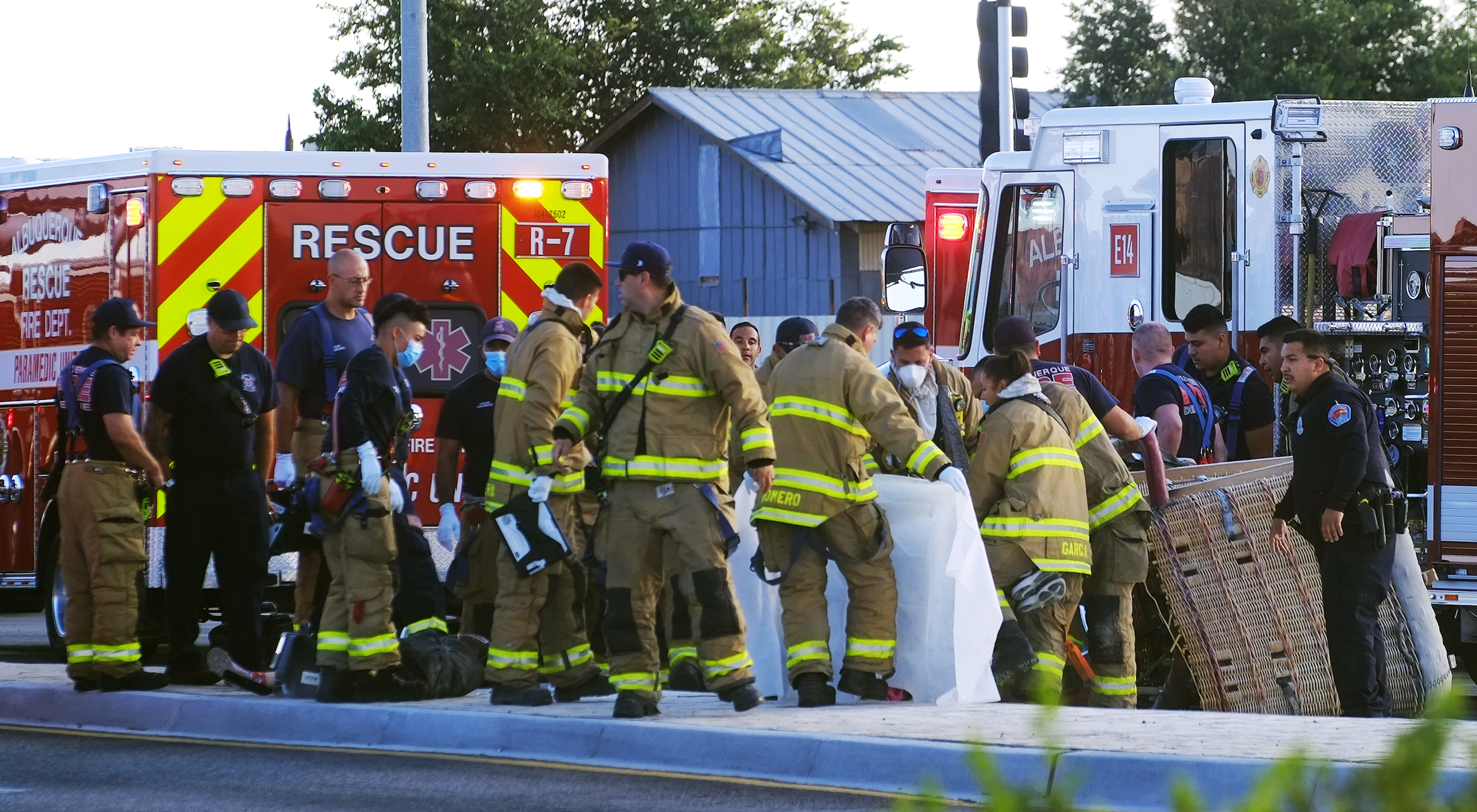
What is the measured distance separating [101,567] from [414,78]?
7.93 metres

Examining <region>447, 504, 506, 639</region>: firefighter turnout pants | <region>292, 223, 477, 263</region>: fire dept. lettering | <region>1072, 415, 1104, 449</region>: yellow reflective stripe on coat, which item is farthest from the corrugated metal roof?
<region>1072, 415, 1104, 449</region>: yellow reflective stripe on coat

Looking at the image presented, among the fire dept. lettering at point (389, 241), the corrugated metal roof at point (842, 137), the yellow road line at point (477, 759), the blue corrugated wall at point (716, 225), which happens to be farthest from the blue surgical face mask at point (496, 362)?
the blue corrugated wall at point (716, 225)

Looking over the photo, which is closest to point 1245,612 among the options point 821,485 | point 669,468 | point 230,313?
point 821,485

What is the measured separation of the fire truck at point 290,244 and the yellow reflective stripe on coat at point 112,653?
1.62 meters

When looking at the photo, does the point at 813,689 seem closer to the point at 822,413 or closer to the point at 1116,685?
the point at 822,413

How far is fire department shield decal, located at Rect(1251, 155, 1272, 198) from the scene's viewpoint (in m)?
10.6

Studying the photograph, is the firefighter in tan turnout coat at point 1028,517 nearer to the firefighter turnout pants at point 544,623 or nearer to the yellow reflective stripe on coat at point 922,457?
the yellow reflective stripe on coat at point 922,457

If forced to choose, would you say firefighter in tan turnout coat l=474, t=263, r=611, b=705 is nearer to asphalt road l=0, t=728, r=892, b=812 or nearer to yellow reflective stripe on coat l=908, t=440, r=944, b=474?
asphalt road l=0, t=728, r=892, b=812

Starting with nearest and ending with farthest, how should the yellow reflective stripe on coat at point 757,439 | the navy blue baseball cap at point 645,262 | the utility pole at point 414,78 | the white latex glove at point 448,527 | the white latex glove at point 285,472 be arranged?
1. the yellow reflective stripe on coat at point 757,439
2. the navy blue baseball cap at point 645,262
3. the white latex glove at point 448,527
4. the white latex glove at point 285,472
5. the utility pole at point 414,78

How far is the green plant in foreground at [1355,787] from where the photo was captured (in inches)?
72.2

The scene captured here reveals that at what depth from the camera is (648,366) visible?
745 cm

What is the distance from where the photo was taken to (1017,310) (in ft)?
37.8

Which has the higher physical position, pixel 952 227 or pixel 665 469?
pixel 952 227

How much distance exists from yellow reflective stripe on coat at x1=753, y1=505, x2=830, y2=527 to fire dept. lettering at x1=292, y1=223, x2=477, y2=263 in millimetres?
3661
